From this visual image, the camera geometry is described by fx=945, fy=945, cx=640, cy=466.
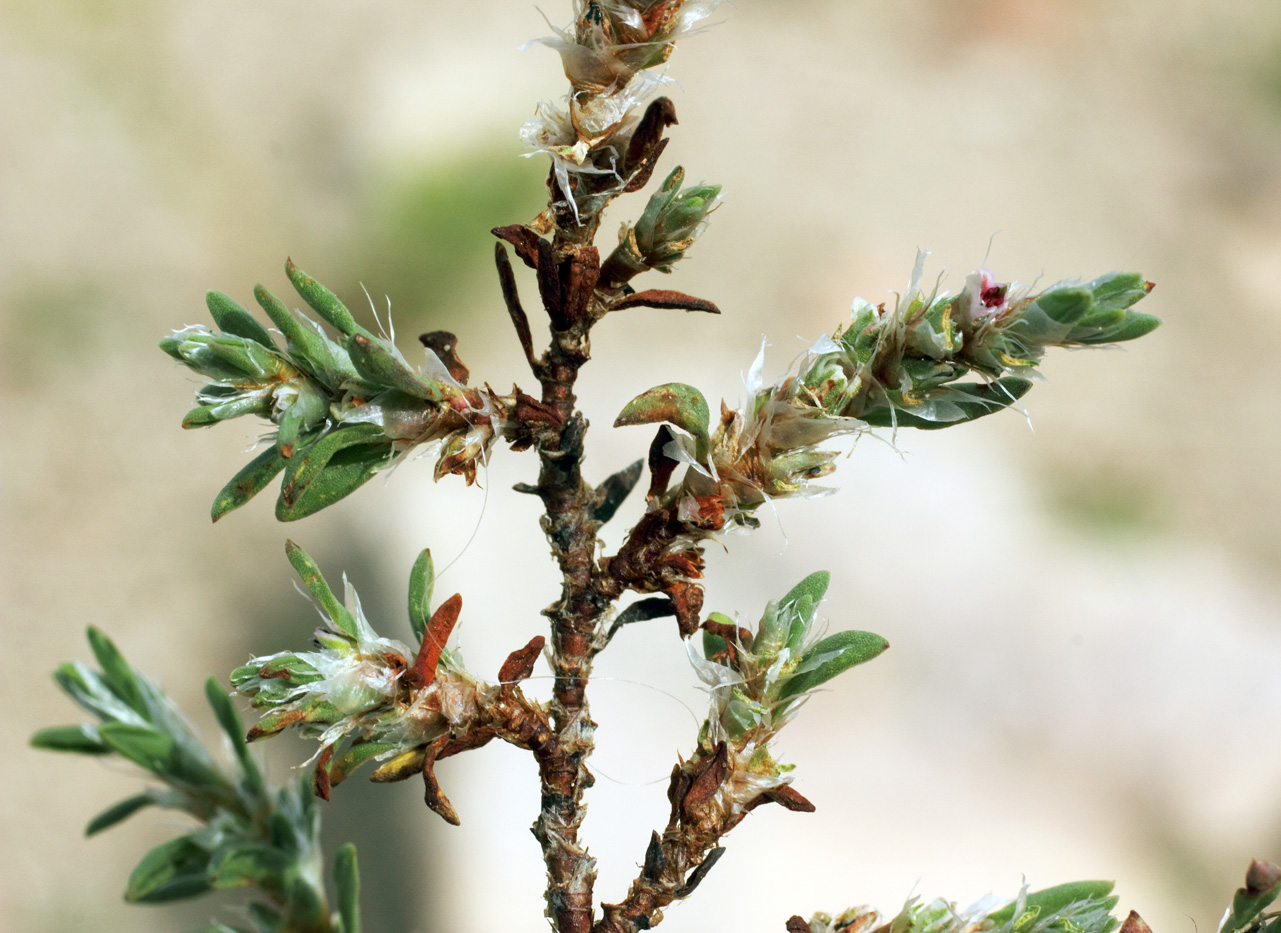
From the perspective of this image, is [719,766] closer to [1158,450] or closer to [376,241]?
[376,241]

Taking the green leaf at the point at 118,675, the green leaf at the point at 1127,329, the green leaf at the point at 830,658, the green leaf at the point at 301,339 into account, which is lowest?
the green leaf at the point at 830,658

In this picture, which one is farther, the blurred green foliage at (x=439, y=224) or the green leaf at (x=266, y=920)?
the blurred green foliage at (x=439, y=224)

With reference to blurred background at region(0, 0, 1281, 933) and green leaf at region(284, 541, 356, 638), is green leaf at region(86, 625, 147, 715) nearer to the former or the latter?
green leaf at region(284, 541, 356, 638)

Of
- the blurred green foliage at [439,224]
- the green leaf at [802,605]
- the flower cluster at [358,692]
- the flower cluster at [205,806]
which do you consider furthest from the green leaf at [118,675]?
the blurred green foliage at [439,224]

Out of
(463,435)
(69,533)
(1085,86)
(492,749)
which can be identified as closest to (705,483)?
(463,435)

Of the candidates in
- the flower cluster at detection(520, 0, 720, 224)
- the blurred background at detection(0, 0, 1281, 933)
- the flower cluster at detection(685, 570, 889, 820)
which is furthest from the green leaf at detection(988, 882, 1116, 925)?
the blurred background at detection(0, 0, 1281, 933)

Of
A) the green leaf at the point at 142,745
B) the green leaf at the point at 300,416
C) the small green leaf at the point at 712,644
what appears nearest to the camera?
the green leaf at the point at 142,745

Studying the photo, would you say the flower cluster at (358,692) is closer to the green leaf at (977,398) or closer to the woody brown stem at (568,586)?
the woody brown stem at (568,586)
